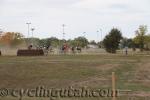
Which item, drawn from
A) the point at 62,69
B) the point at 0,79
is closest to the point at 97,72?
the point at 62,69

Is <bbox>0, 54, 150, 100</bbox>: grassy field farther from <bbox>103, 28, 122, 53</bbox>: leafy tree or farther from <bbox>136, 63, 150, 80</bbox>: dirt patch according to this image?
<bbox>103, 28, 122, 53</bbox>: leafy tree

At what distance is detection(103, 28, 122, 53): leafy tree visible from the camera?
103312 millimetres

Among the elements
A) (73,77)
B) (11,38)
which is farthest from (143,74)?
(11,38)

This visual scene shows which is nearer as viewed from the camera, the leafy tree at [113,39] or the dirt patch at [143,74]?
the dirt patch at [143,74]

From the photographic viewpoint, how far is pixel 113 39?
103188mm

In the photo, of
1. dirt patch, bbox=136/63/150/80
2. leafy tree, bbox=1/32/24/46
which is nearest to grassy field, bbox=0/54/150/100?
dirt patch, bbox=136/63/150/80

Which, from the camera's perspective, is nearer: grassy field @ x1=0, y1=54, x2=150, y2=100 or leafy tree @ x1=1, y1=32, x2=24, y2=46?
grassy field @ x1=0, y1=54, x2=150, y2=100

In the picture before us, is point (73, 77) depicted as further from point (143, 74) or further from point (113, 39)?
point (113, 39)

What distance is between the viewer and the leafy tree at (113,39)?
10331 centimetres

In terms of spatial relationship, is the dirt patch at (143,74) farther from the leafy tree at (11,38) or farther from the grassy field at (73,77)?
the leafy tree at (11,38)

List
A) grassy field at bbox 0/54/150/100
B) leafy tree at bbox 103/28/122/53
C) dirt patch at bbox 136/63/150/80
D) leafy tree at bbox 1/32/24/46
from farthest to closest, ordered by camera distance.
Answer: leafy tree at bbox 1/32/24/46
leafy tree at bbox 103/28/122/53
dirt patch at bbox 136/63/150/80
grassy field at bbox 0/54/150/100

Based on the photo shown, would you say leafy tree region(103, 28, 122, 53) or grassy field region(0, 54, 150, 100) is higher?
leafy tree region(103, 28, 122, 53)

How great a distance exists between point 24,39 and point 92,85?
138765 mm

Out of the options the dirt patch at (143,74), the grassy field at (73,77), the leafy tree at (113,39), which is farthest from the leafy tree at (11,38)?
the dirt patch at (143,74)
